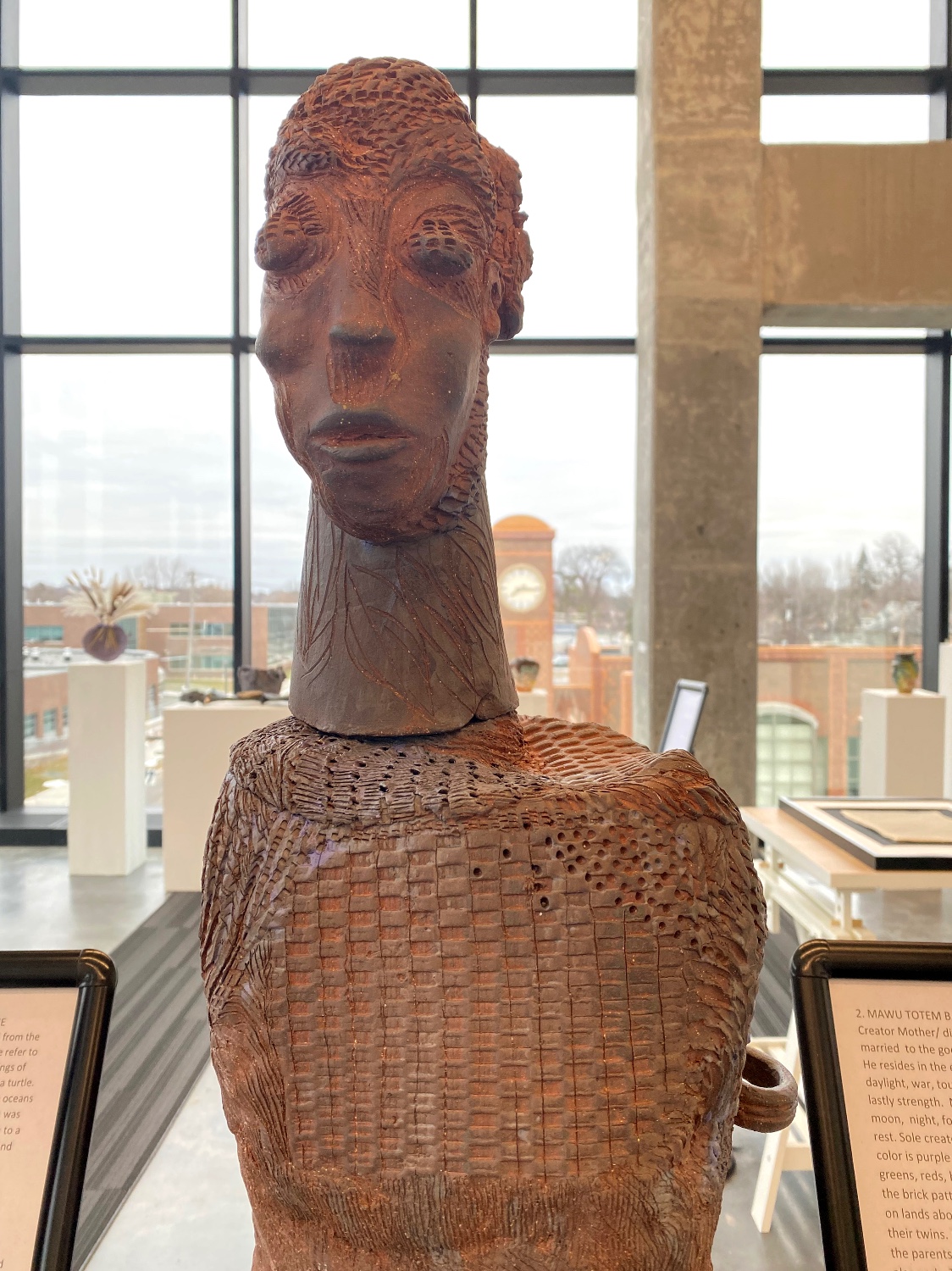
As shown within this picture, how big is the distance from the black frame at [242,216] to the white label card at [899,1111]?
Answer: 4.91m

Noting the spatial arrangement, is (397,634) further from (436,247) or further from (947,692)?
(947,692)

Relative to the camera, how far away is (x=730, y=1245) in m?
2.12

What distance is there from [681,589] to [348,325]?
3959 millimetres

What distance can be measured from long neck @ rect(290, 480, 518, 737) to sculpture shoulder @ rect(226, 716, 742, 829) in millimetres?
30

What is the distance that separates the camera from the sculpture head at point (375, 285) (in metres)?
0.91

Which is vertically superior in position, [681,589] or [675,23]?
[675,23]

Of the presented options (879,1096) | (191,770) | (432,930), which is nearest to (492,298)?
(432,930)

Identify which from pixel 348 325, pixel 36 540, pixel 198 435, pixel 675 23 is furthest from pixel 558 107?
pixel 348 325

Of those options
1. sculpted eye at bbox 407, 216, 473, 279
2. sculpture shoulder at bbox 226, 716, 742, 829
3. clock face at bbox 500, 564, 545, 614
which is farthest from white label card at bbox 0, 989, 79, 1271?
clock face at bbox 500, 564, 545, 614

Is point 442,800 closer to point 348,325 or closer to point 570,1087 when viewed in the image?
point 570,1087

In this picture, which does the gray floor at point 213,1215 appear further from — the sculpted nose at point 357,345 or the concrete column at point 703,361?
the concrete column at point 703,361

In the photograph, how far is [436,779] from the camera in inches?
37.6

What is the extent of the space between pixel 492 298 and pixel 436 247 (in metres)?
0.15

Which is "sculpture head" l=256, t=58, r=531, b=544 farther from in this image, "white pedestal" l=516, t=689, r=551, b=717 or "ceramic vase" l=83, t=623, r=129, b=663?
"ceramic vase" l=83, t=623, r=129, b=663
